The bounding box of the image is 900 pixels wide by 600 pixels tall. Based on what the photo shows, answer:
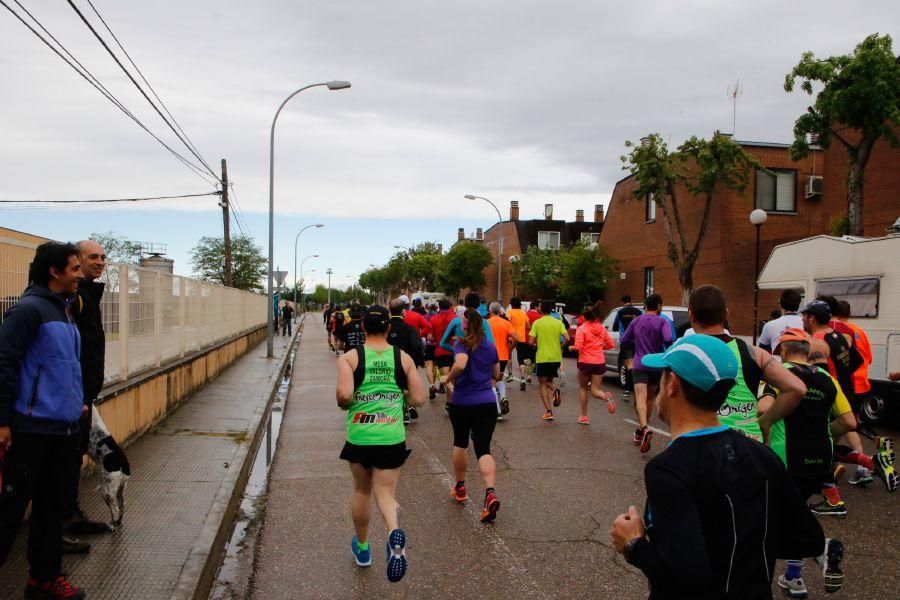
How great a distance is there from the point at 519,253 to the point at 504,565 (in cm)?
5283

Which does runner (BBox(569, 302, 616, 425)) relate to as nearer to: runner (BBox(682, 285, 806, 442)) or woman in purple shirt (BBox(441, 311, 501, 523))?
woman in purple shirt (BBox(441, 311, 501, 523))

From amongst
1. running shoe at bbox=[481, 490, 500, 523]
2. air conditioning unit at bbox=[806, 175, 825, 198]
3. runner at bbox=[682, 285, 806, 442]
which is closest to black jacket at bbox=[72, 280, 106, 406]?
running shoe at bbox=[481, 490, 500, 523]

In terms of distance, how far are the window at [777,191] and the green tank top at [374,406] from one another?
28676 millimetres

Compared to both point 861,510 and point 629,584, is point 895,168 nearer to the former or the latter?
point 861,510

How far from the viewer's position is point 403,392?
4613 millimetres

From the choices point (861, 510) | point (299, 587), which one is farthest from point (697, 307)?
point (861, 510)

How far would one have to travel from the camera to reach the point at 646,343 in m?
8.55

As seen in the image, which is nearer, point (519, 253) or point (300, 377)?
point (300, 377)

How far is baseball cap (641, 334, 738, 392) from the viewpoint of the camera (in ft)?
6.68

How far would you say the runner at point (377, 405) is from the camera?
4.43 metres

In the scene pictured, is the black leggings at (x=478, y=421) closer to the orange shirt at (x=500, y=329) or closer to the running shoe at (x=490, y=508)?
the running shoe at (x=490, y=508)

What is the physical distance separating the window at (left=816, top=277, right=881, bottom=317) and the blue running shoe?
8.94 meters

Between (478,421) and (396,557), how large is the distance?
2029 millimetres

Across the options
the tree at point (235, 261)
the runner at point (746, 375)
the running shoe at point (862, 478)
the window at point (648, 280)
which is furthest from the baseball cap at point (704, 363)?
the tree at point (235, 261)
